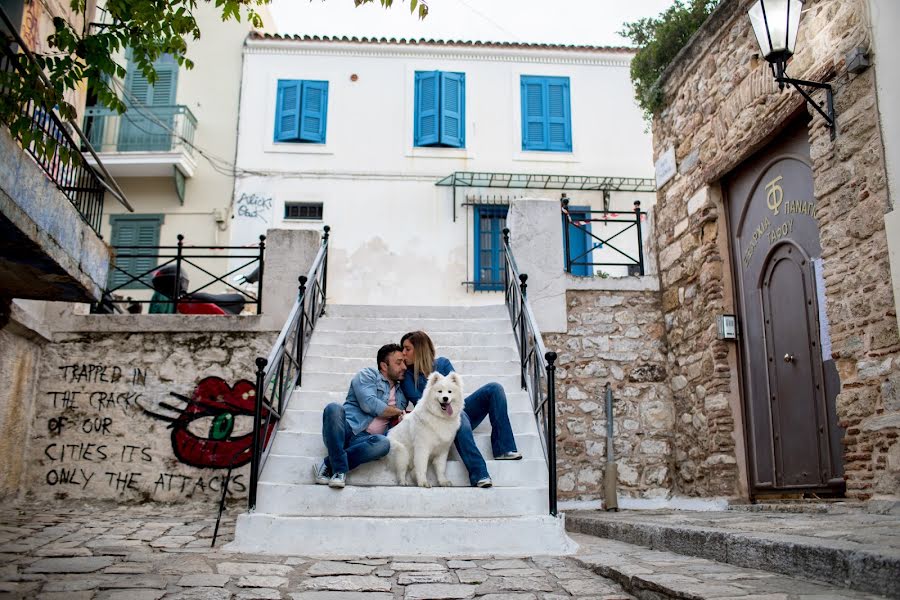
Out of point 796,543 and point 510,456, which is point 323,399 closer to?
point 510,456

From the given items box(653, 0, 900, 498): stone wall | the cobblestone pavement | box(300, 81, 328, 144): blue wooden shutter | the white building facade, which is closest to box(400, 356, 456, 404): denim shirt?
the cobblestone pavement

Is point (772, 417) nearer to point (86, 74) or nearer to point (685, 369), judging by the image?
point (685, 369)

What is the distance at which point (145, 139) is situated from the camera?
14.9 m

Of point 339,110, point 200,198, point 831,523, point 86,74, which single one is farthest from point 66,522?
Result: point 339,110

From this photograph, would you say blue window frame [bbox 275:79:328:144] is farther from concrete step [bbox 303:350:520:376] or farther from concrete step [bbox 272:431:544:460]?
concrete step [bbox 272:431:544:460]

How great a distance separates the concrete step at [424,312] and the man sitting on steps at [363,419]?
7.72ft

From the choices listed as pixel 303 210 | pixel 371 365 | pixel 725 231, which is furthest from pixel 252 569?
pixel 303 210

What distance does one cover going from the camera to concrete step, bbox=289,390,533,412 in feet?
22.2

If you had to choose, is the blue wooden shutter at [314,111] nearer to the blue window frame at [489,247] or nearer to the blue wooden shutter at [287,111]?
the blue wooden shutter at [287,111]

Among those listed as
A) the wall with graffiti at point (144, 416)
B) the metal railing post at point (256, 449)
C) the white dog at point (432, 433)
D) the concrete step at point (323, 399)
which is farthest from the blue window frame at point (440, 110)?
the metal railing post at point (256, 449)

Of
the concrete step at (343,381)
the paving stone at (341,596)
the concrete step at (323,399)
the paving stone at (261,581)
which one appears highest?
the concrete step at (343,381)

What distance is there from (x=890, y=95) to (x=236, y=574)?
5025 millimetres

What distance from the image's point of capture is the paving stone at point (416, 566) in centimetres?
454

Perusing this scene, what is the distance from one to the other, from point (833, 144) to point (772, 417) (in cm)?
251
